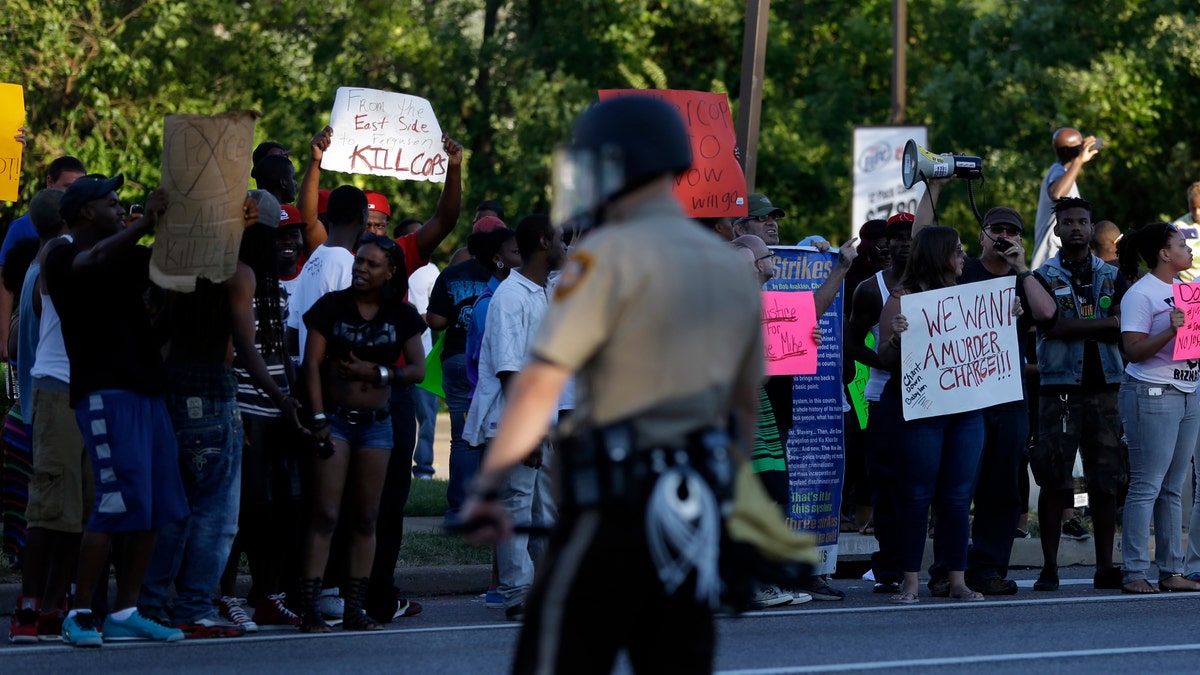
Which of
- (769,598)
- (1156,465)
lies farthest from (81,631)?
(1156,465)

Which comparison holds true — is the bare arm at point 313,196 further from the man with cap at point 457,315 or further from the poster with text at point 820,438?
the poster with text at point 820,438

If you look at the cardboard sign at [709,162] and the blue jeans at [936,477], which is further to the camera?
the cardboard sign at [709,162]

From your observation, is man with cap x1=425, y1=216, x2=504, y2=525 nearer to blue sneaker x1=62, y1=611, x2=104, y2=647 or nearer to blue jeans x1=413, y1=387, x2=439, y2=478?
blue jeans x1=413, y1=387, x2=439, y2=478

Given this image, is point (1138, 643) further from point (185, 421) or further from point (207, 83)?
point (207, 83)

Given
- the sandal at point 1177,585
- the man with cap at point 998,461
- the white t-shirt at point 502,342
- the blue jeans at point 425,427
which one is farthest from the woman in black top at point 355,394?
the blue jeans at point 425,427

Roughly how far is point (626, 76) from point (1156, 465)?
15.9 metres

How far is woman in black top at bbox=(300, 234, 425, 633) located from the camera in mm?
8273

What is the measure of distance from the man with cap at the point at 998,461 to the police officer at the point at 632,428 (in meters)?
5.88

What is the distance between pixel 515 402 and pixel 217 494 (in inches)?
171

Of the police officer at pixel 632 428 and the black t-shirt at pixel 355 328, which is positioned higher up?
the black t-shirt at pixel 355 328

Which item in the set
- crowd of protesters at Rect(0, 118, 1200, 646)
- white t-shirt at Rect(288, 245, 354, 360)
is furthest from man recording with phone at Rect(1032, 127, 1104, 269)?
white t-shirt at Rect(288, 245, 354, 360)

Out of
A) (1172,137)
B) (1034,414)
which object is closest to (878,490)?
(1034,414)

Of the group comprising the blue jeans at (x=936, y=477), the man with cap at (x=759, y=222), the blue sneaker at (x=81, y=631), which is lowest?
the blue sneaker at (x=81, y=631)

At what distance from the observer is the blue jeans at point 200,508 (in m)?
8.11
